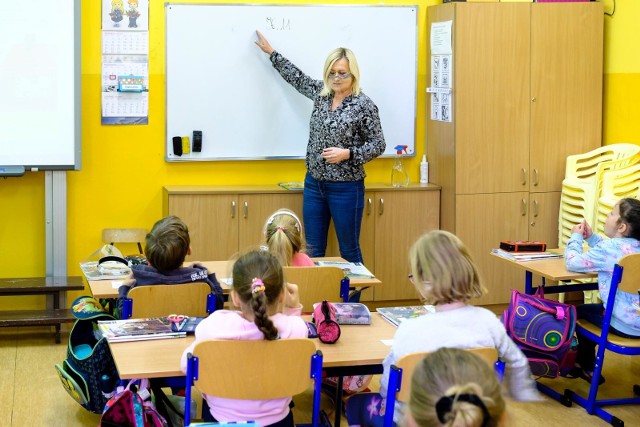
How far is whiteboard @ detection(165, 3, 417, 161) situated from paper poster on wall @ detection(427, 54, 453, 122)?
0.49 ft

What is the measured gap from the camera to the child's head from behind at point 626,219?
4355mm

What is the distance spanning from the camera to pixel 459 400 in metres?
1.71

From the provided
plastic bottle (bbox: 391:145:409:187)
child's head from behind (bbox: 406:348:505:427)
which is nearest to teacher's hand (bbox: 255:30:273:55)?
plastic bottle (bbox: 391:145:409:187)

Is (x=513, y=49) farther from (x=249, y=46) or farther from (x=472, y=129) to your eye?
(x=249, y=46)

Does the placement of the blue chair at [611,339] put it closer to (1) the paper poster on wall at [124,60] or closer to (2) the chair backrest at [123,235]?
(2) the chair backrest at [123,235]

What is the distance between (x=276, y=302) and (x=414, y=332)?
457mm

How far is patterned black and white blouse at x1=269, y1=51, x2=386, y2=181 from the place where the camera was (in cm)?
562

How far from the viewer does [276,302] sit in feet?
10.0

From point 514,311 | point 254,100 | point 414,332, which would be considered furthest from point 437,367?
point 254,100

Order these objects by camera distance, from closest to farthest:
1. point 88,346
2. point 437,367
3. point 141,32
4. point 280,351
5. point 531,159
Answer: point 437,367
point 280,351
point 88,346
point 141,32
point 531,159

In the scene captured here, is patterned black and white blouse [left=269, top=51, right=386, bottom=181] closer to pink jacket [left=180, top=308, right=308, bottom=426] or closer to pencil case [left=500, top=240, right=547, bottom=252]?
pencil case [left=500, top=240, right=547, bottom=252]

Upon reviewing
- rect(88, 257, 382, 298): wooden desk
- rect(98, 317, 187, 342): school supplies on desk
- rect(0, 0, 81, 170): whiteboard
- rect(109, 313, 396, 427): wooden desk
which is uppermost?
rect(0, 0, 81, 170): whiteboard

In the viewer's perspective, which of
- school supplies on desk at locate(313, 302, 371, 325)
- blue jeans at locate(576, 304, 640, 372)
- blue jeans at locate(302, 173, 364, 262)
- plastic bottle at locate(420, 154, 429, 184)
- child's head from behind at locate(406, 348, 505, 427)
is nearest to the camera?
child's head from behind at locate(406, 348, 505, 427)

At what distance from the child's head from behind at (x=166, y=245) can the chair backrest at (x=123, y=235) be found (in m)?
1.88
